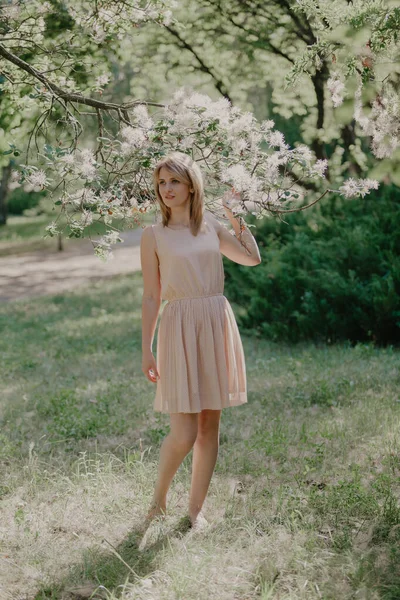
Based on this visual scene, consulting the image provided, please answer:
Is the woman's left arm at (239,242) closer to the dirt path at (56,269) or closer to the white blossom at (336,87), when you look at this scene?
the white blossom at (336,87)

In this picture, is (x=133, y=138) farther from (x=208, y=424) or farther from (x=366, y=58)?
(x=208, y=424)

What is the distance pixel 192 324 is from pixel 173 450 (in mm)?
679

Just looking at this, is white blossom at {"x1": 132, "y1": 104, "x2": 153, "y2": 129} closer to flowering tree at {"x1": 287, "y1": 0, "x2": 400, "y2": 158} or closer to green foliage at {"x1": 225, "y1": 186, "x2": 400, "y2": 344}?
flowering tree at {"x1": 287, "y1": 0, "x2": 400, "y2": 158}

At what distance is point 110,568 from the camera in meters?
3.37

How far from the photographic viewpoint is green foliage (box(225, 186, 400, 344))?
809cm

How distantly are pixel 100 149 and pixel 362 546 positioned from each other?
2.55 m

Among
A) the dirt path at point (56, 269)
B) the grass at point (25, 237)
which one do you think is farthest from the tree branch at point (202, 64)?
the grass at point (25, 237)

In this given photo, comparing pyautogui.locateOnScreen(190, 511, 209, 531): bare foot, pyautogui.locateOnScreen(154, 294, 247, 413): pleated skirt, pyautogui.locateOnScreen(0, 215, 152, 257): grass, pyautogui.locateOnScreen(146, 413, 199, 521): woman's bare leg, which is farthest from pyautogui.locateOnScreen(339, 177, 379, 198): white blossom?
Answer: pyautogui.locateOnScreen(0, 215, 152, 257): grass

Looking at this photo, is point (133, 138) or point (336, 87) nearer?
point (336, 87)

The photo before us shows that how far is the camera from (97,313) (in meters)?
11.9

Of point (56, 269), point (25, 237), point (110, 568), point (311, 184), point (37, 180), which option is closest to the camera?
point (110, 568)

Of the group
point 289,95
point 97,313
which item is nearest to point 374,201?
point 289,95

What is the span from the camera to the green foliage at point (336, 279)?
8.09 meters

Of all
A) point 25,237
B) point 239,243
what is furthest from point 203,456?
point 25,237
